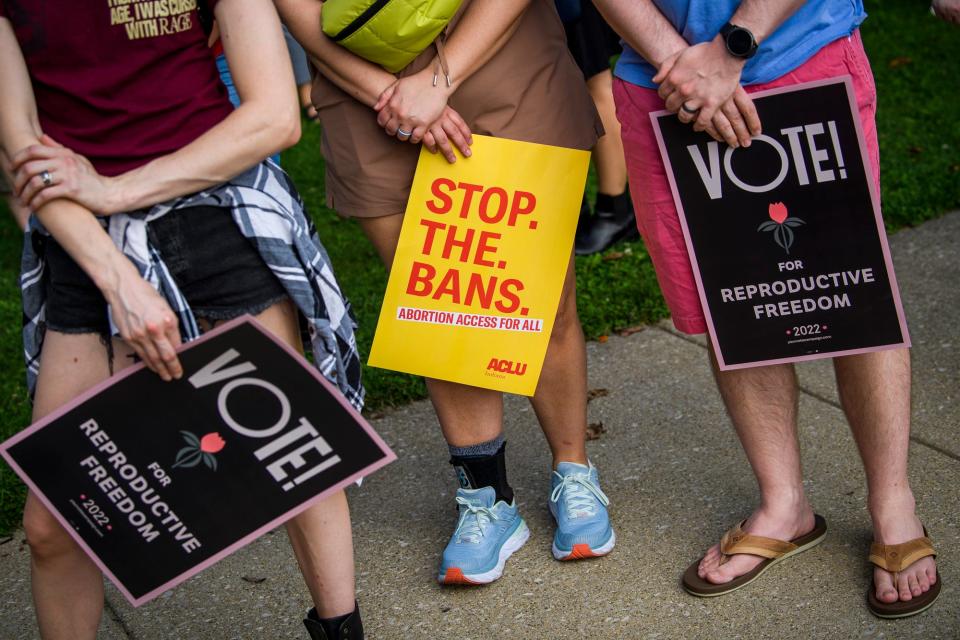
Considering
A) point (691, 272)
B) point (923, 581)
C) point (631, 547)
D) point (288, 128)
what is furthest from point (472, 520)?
point (288, 128)

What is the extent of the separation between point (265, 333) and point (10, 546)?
1724 millimetres

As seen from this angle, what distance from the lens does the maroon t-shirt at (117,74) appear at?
6.68 ft

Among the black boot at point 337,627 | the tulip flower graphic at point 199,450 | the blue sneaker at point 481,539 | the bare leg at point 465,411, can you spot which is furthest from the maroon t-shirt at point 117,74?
the blue sneaker at point 481,539

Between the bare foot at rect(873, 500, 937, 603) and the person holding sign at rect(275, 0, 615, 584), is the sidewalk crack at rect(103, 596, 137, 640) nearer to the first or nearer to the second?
the person holding sign at rect(275, 0, 615, 584)

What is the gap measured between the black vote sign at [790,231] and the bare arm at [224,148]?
89cm

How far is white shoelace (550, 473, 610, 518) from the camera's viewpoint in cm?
299

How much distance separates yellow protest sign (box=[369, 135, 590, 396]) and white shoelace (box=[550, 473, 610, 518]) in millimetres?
348

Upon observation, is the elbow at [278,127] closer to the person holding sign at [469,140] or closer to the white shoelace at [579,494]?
the person holding sign at [469,140]

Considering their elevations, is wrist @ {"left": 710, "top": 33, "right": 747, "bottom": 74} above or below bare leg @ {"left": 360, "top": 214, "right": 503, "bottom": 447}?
above

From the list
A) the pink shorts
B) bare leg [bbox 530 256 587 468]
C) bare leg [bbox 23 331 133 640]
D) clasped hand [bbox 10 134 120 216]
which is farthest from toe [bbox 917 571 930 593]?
clasped hand [bbox 10 134 120 216]

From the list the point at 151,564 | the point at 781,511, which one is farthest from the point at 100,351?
the point at 781,511

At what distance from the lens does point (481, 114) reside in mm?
2732

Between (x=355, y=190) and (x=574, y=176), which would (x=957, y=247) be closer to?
(x=574, y=176)

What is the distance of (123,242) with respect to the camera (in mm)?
2121
